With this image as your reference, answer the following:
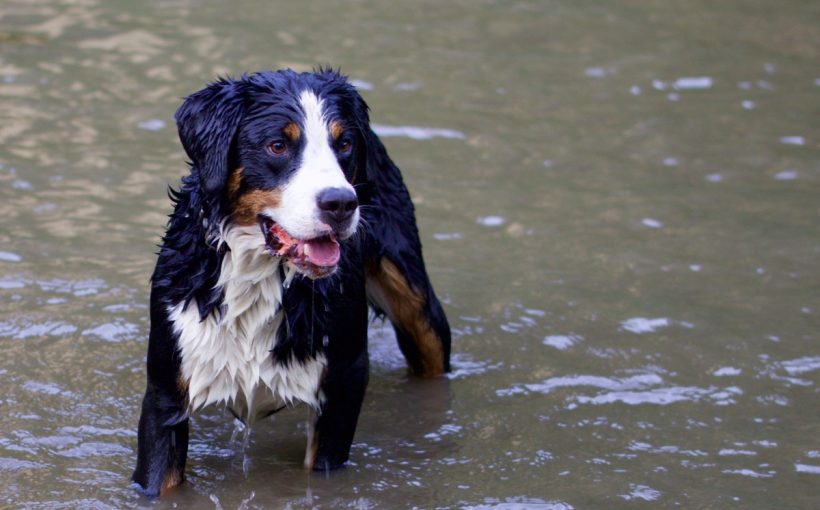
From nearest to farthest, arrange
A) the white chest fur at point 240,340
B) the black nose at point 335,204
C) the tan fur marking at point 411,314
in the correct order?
1. the black nose at point 335,204
2. the white chest fur at point 240,340
3. the tan fur marking at point 411,314

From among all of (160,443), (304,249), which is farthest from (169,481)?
(304,249)

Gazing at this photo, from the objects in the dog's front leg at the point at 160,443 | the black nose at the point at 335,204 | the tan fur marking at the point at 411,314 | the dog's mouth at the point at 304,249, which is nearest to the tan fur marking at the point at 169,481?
the dog's front leg at the point at 160,443

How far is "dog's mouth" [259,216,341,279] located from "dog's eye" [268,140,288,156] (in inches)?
9.4

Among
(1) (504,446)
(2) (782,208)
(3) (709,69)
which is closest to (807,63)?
(3) (709,69)

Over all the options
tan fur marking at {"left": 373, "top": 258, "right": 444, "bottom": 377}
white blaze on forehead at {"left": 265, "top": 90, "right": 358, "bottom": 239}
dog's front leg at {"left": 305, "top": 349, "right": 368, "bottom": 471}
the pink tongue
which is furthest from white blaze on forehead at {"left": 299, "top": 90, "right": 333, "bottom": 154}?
tan fur marking at {"left": 373, "top": 258, "right": 444, "bottom": 377}

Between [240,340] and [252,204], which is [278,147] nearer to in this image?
[252,204]

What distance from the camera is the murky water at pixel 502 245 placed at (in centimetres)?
511

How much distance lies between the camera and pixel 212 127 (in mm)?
4336

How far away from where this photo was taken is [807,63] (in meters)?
10.8

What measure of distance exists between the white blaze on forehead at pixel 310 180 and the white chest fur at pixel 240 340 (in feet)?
0.81

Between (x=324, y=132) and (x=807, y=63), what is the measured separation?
7581mm

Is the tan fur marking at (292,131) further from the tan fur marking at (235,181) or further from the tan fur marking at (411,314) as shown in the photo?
the tan fur marking at (411,314)

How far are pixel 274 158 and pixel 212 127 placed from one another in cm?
25

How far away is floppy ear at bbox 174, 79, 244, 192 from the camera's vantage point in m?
4.30
